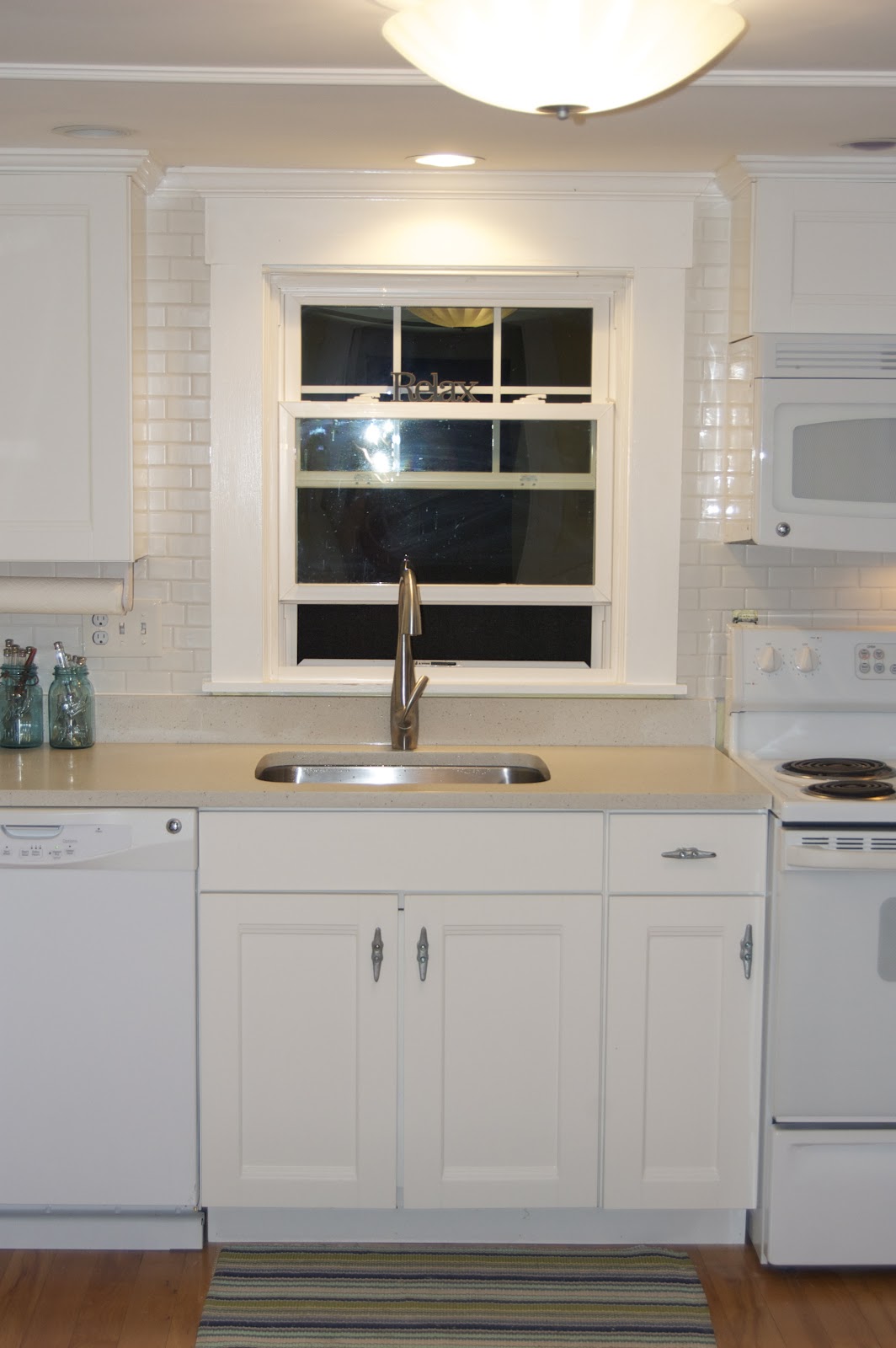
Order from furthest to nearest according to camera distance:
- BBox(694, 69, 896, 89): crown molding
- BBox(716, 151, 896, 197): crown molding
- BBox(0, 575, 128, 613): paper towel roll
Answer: BBox(0, 575, 128, 613): paper towel roll
BBox(716, 151, 896, 197): crown molding
BBox(694, 69, 896, 89): crown molding

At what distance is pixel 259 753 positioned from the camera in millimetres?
3230

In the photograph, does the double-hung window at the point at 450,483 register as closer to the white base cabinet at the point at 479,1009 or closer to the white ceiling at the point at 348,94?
the white ceiling at the point at 348,94

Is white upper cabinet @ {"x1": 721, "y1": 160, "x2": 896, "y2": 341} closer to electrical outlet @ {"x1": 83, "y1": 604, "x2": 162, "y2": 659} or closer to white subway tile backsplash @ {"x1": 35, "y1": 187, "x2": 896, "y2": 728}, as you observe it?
white subway tile backsplash @ {"x1": 35, "y1": 187, "x2": 896, "y2": 728}

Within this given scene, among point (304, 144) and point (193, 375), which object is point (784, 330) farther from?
point (193, 375)

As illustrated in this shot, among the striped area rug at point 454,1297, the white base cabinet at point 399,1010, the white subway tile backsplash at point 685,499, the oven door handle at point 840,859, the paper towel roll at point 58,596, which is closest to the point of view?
the striped area rug at point 454,1297

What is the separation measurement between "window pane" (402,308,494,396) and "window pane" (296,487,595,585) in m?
0.30

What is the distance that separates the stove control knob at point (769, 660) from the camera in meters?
3.25

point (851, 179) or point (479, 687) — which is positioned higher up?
point (851, 179)

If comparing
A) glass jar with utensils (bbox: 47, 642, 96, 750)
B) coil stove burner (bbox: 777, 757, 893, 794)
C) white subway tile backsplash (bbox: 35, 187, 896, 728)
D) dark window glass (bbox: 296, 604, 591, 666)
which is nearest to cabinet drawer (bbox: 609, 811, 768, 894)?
coil stove burner (bbox: 777, 757, 893, 794)

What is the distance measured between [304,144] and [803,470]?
1.29 metres

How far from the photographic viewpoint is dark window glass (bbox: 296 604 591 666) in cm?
349

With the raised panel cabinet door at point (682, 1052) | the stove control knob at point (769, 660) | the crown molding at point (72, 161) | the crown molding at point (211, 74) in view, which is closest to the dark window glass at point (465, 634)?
the stove control knob at point (769, 660)

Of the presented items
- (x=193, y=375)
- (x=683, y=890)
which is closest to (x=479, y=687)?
(x=683, y=890)

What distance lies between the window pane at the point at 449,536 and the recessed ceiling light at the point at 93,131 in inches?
36.9
